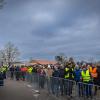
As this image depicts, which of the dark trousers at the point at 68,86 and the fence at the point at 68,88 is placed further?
the dark trousers at the point at 68,86

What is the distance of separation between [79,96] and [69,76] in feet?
13.3

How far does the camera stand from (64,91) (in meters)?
18.9

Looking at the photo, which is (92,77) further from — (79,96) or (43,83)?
(43,83)

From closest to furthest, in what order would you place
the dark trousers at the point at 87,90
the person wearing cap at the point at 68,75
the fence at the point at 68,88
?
the fence at the point at 68,88
the dark trousers at the point at 87,90
the person wearing cap at the point at 68,75

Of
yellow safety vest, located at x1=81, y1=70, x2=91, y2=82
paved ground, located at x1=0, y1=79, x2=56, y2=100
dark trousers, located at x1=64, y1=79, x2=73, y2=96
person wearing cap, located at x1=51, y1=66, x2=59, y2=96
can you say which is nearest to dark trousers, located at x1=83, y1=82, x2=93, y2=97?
dark trousers, located at x1=64, y1=79, x2=73, y2=96

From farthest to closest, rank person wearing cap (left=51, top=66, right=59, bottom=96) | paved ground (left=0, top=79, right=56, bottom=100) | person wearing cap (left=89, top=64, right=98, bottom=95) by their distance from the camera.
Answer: person wearing cap (left=51, top=66, right=59, bottom=96) → paved ground (left=0, top=79, right=56, bottom=100) → person wearing cap (left=89, top=64, right=98, bottom=95)

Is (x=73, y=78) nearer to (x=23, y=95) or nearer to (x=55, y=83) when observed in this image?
(x=55, y=83)

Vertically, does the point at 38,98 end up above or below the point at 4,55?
below

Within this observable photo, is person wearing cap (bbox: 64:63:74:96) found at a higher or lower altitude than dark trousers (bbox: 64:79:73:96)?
higher

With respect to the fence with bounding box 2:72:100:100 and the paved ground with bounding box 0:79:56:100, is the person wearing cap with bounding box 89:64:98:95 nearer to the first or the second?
the fence with bounding box 2:72:100:100

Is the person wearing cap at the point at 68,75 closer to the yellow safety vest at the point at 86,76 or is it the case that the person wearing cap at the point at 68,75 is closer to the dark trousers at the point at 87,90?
the yellow safety vest at the point at 86,76

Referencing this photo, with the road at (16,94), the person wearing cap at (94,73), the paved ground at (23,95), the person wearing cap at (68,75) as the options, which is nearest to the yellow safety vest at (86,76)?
the person wearing cap at (94,73)

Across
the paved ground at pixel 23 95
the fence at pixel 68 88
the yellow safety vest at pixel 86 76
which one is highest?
the yellow safety vest at pixel 86 76

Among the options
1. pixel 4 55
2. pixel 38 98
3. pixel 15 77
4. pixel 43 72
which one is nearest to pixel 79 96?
pixel 38 98
